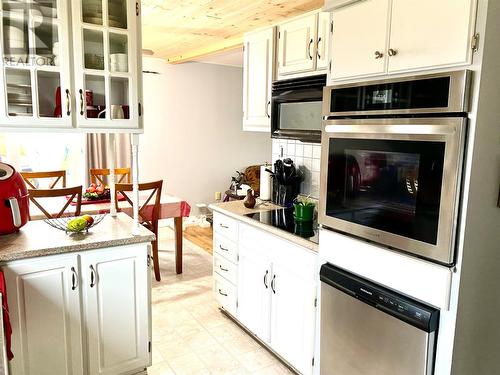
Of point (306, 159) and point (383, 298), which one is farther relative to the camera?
point (306, 159)

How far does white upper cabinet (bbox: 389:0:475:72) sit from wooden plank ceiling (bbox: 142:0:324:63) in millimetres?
1294

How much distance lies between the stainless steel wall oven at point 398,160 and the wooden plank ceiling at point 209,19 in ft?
4.21

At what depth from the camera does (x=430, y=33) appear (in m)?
1.42

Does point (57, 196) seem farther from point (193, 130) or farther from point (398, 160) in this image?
point (193, 130)

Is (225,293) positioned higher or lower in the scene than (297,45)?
lower

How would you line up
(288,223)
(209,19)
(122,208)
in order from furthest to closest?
(122,208) → (209,19) → (288,223)

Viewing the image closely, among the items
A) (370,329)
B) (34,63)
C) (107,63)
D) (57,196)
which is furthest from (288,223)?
(57,196)

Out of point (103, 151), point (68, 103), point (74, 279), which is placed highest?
point (68, 103)

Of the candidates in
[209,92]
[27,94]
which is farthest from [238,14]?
[209,92]

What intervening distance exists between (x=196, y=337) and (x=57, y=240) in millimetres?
1320

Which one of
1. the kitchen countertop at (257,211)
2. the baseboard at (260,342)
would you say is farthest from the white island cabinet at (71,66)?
the baseboard at (260,342)

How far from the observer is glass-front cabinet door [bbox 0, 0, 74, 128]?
1.83m

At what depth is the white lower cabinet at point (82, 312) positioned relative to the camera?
1.87 metres

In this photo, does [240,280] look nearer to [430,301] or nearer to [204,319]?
[204,319]
